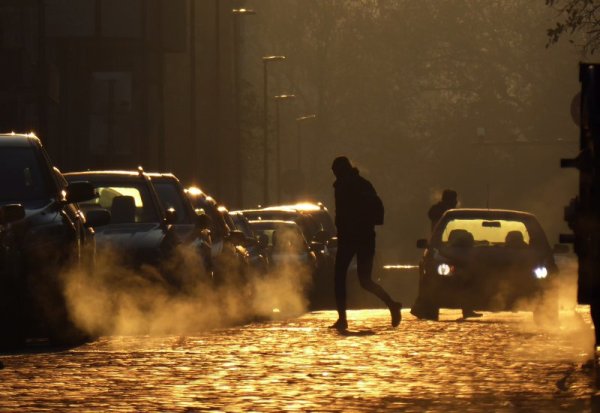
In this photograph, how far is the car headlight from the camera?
24750 millimetres

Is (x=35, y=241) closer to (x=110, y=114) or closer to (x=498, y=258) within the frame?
(x=498, y=258)

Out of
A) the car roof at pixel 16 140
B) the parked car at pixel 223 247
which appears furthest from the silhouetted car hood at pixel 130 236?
the parked car at pixel 223 247

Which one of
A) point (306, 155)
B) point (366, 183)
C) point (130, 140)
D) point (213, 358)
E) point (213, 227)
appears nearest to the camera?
point (213, 358)

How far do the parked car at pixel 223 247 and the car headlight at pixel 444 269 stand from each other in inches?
92.1

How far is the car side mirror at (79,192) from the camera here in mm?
17578

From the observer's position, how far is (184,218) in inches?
880

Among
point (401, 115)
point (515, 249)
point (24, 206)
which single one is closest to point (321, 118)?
point (401, 115)

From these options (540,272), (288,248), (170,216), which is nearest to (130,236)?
(170,216)

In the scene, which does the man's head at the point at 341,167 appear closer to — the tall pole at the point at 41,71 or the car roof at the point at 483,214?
the car roof at the point at 483,214

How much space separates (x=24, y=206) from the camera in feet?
56.5

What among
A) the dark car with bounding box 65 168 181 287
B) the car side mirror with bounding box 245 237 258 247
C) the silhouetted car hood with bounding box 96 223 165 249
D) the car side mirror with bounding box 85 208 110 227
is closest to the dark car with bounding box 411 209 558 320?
the car side mirror with bounding box 245 237 258 247

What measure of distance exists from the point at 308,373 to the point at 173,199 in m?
9.23

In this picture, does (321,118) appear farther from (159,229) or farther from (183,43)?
(159,229)

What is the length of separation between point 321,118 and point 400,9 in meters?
7.40
